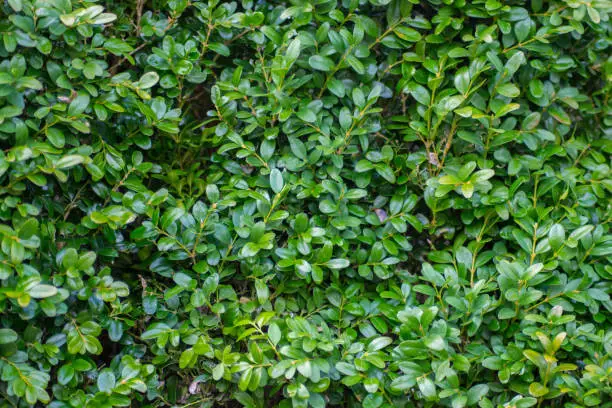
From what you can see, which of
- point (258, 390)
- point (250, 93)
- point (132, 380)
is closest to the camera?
point (132, 380)

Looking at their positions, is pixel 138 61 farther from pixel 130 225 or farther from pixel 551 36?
pixel 551 36

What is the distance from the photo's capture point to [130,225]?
1986 millimetres

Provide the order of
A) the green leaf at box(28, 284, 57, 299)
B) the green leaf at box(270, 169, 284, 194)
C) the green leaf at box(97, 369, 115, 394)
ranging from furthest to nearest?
the green leaf at box(270, 169, 284, 194)
the green leaf at box(97, 369, 115, 394)
the green leaf at box(28, 284, 57, 299)

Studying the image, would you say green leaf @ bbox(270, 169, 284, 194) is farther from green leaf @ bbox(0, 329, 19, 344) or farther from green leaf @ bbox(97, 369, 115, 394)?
green leaf @ bbox(0, 329, 19, 344)

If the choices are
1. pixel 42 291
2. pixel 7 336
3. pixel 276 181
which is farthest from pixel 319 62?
pixel 7 336

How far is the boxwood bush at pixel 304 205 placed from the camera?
1.69 m

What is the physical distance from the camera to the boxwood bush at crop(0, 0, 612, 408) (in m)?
1.69

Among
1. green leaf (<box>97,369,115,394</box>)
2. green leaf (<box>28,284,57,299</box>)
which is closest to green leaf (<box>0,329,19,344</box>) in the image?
green leaf (<box>28,284,57,299</box>)

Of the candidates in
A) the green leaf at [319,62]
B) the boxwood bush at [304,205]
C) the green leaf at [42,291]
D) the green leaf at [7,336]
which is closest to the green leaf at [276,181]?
the boxwood bush at [304,205]

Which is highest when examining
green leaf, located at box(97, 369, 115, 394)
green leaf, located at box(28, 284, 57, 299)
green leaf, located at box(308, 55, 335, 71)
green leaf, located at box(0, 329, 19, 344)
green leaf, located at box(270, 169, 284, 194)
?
green leaf, located at box(308, 55, 335, 71)

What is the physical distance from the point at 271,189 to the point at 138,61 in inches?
23.2

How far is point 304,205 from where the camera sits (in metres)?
2.01

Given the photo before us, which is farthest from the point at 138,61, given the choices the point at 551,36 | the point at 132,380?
the point at 551,36

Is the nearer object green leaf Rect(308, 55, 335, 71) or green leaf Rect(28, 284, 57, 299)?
green leaf Rect(28, 284, 57, 299)
